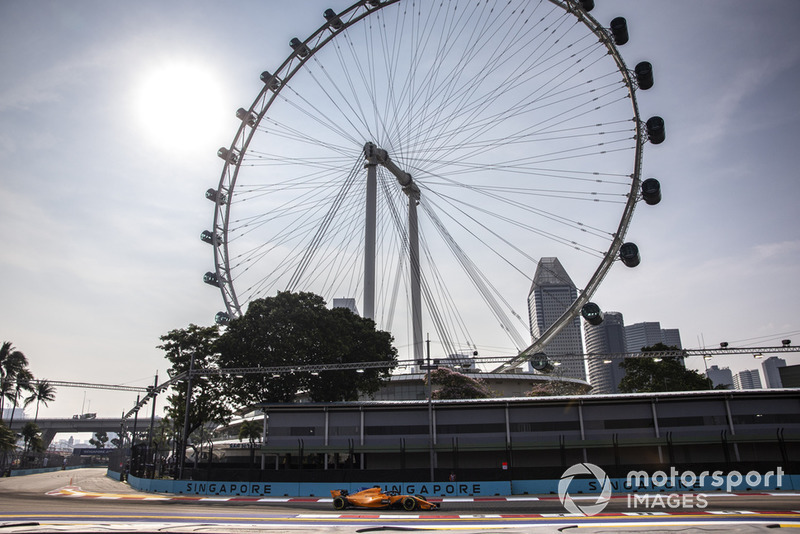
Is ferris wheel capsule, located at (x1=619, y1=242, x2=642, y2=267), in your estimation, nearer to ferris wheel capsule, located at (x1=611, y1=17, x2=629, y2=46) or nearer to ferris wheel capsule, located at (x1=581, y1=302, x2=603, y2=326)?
ferris wheel capsule, located at (x1=581, y1=302, x2=603, y2=326)

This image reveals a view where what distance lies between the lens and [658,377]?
6894 cm

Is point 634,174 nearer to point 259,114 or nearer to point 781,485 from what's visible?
point 781,485

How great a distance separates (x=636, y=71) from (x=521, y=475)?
3476cm

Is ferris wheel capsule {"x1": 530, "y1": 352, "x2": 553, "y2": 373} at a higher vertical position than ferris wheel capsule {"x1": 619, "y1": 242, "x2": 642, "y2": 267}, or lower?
lower

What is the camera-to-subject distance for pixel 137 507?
29359mm

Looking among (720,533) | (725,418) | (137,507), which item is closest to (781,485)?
(725,418)

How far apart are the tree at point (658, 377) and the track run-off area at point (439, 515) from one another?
1503 inches

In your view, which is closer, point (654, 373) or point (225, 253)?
point (225, 253)

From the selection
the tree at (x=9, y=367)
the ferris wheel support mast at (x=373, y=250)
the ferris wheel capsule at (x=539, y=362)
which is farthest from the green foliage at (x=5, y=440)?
the ferris wheel capsule at (x=539, y=362)

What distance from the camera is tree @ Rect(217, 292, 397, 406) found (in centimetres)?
5297

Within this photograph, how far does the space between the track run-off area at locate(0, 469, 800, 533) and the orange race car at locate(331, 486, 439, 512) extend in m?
0.39

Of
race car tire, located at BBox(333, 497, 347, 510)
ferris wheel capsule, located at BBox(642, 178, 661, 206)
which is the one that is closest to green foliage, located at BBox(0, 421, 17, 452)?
race car tire, located at BBox(333, 497, 347, 510)

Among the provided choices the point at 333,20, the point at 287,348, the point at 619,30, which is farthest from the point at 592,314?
the point at 333,20

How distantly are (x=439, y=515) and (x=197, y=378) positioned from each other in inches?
1443
